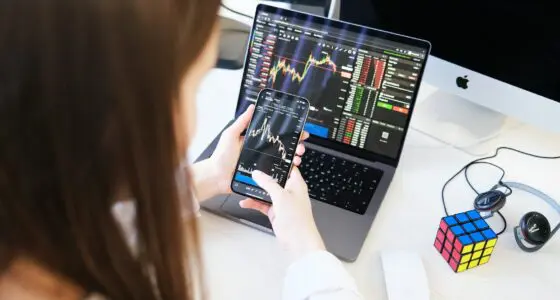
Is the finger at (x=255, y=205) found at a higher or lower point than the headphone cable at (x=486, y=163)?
lower

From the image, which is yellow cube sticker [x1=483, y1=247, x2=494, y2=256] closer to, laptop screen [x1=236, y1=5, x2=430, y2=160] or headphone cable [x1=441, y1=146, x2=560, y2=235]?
headphone cable [x1=441, y1=146, x2=560, y2=235]

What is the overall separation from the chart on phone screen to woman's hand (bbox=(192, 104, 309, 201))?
0.02 meters

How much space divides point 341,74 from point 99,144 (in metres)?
0.55

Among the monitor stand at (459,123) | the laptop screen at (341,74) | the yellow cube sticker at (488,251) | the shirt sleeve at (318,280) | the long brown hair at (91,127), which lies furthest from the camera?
the monitor stand at (459,123)

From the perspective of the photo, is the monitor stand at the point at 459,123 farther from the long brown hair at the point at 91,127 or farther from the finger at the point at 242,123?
the long brown hair at the point at 91,127

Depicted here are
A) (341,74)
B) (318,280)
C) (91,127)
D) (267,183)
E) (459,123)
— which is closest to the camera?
(91,127)

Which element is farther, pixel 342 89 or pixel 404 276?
pixel 342 89

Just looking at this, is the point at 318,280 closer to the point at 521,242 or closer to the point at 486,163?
the point at 521,242

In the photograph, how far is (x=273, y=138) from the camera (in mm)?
796

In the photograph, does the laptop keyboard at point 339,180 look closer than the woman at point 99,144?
No

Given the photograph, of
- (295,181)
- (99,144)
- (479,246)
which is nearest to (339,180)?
(295,181)

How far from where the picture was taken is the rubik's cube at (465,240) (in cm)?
73

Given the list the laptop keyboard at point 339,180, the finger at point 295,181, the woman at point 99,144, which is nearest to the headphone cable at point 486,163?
the laptop keyboard at point 339,180

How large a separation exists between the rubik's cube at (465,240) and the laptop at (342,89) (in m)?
0.10
